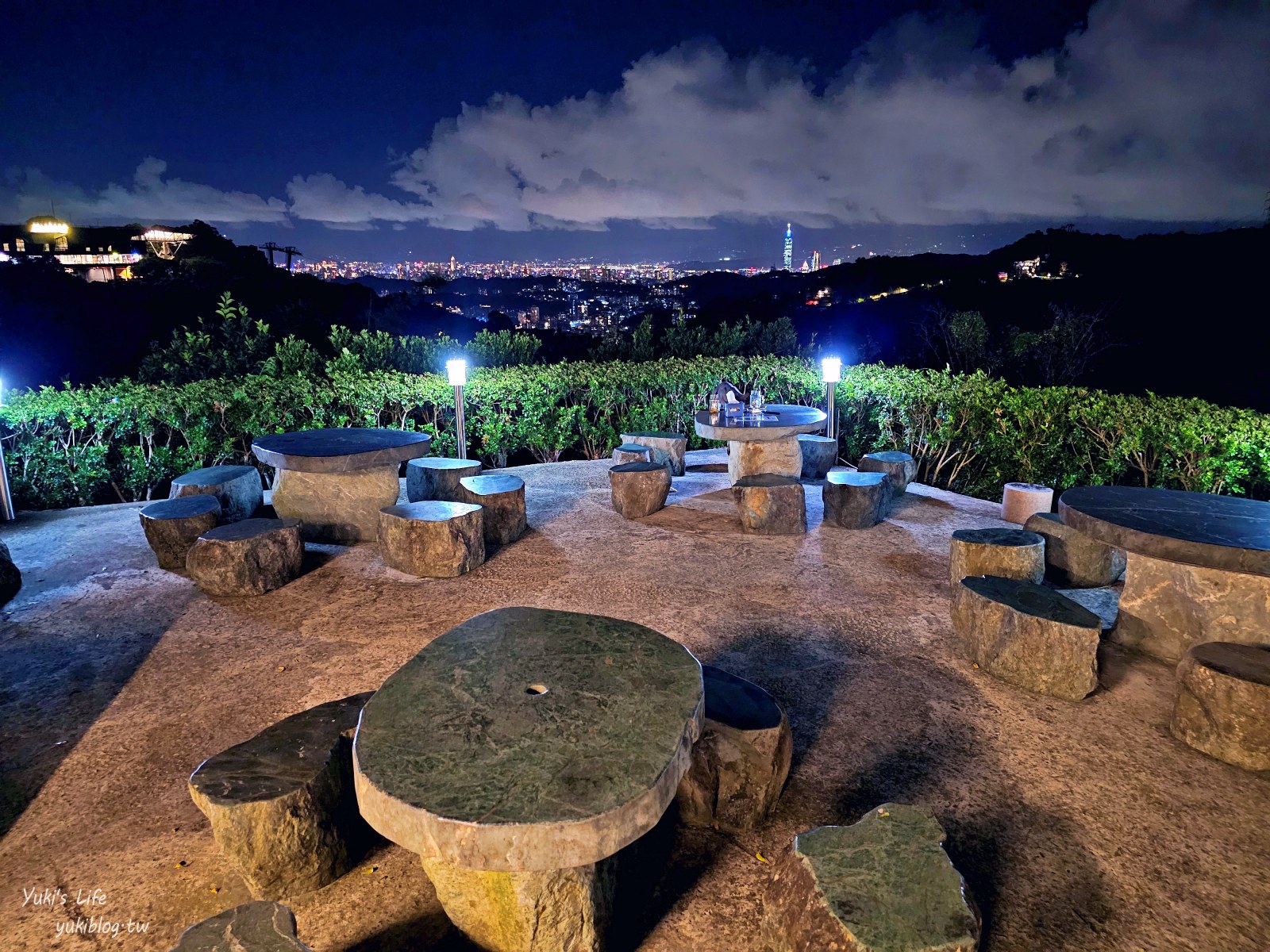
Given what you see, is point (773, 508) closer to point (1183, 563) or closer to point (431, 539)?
point (431, 539)

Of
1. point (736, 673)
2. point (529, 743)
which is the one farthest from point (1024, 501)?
point (529, 743)

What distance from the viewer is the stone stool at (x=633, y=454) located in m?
8.60

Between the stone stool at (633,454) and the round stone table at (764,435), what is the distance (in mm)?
742

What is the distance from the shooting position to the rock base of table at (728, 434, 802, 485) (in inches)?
327

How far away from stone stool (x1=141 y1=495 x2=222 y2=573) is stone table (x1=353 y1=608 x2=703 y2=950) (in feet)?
13.4

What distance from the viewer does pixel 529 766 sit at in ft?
7.22

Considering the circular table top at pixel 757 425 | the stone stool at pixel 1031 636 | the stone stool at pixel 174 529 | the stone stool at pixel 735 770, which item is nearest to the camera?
the stone stool at pixel 735 770

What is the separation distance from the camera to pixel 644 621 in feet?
16.5

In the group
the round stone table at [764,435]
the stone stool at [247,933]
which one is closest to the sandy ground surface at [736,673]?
the stone stool at [247,933]

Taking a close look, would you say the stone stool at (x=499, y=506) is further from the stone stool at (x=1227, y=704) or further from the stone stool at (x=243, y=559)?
the stone stool at (x=1227, y=704)

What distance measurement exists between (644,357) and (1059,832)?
1100 cm

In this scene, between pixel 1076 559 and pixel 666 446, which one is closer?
pixel 1076 559

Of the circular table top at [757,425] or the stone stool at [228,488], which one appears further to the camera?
the circular table top at [757,425]

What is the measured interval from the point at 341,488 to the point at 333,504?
0.16 meters
